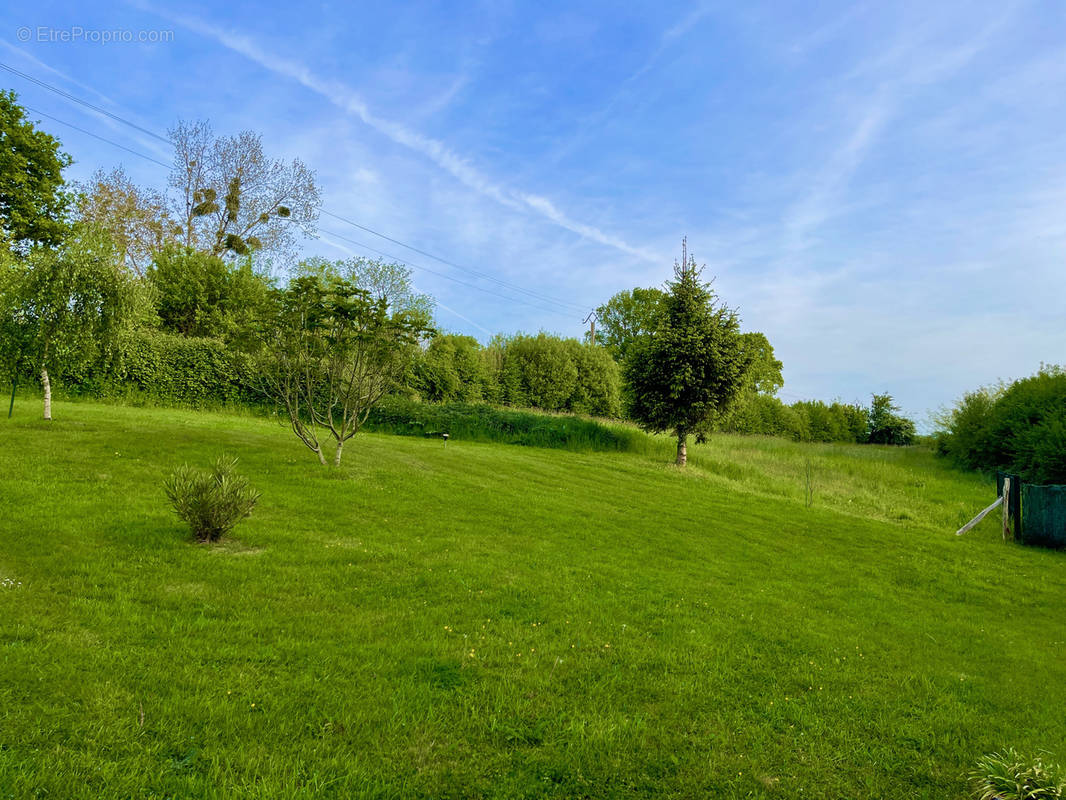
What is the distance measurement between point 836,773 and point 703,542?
7.48 meters

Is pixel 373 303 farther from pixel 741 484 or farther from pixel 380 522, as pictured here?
pixel 741 484

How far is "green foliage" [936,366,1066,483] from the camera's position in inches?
839

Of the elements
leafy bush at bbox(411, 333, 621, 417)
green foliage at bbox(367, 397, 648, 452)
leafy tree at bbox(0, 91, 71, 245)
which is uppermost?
leafy tree at bbox(0, 91, 71, 245)

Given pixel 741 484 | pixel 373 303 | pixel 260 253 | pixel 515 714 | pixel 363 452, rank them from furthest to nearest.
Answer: pixel 260 253 → pixel 741 484 → pixel 363 452 → pixel 373 303 → pixel 515 714

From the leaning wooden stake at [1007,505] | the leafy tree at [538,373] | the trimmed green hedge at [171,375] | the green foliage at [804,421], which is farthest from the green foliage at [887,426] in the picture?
the trimmed green hedge at [171,375]

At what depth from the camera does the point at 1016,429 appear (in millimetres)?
25656

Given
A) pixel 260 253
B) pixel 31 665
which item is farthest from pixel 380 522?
pixel 260 253

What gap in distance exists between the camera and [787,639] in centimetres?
654

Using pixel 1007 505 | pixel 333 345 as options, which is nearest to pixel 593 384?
pixel 1007 505

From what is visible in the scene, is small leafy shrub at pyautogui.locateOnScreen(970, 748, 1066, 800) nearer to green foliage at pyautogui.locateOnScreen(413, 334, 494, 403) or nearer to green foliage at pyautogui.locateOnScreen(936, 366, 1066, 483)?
green foliage at pyautogui.locateOnScreen(936, 366, 1066, 483)

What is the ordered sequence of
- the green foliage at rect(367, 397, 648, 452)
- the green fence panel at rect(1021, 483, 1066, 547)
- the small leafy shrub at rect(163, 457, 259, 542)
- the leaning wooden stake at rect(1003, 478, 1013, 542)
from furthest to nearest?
the green foliage at rect(367, 397, 648, 452)
the leaning wooden stake at rect(1003, 478, 1013, 542)
the green fence panel at rect(1021, 483, 1066, 547)
the small leafy shrub at rect(163, 457, 259, 542)

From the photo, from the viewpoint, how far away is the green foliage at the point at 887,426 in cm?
5244

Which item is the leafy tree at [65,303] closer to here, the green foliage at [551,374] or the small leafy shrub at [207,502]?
the small leafy shrub at [207,502]

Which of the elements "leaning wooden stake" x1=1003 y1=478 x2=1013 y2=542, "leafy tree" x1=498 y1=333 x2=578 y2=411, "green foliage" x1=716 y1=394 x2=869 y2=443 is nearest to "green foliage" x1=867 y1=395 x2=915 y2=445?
"green foliage" x1=716 y1=394 x2=869 y2=443
